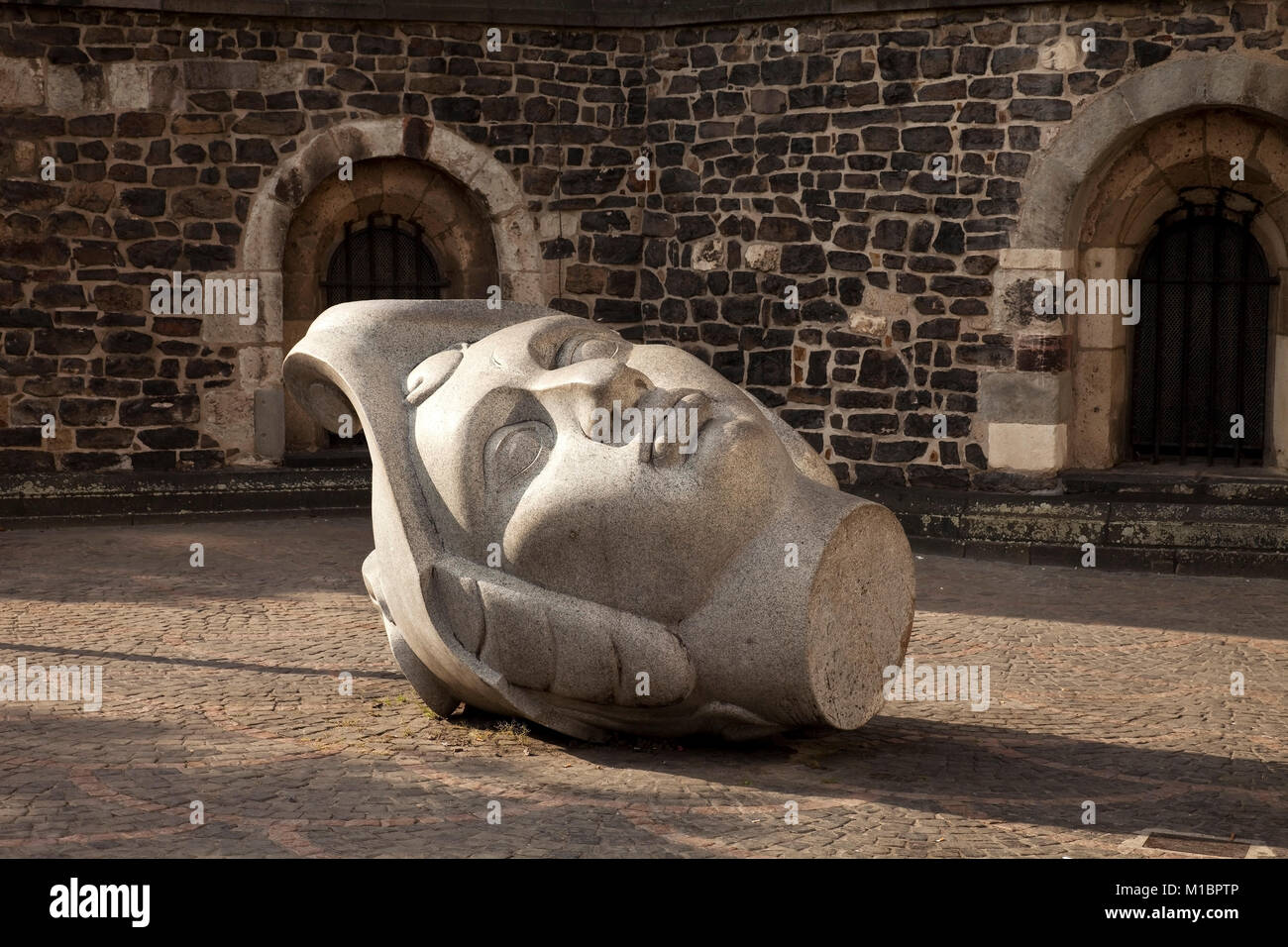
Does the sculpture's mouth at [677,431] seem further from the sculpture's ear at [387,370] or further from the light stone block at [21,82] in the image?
the light stone block at [21,82]

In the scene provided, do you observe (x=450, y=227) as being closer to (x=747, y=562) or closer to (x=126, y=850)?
(x=747, y=562)

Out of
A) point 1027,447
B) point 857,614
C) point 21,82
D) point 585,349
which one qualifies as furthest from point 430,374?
point 21,82

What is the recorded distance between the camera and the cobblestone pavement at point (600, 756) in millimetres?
5562

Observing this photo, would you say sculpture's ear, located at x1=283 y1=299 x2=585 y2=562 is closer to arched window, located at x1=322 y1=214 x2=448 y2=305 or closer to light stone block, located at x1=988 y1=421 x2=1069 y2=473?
light stone block, located at x1=988 y1=421 x2=1069 y2=473

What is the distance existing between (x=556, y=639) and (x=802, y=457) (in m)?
1.30

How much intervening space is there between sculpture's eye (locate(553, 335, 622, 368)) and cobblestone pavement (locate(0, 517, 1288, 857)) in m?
1.50

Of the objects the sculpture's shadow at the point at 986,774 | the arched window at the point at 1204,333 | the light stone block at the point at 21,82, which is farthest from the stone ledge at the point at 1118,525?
the light stone block at the point at 21,82

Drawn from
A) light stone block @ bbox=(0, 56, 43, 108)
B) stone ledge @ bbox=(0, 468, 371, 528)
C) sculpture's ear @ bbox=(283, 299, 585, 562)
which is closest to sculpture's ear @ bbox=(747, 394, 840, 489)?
sculpture's ear @ bbox=(283, 299, 585, 562)

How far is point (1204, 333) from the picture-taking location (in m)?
12.2

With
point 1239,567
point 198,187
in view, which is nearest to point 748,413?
point 1239,567

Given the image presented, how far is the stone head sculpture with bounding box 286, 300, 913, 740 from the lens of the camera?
6.13 m

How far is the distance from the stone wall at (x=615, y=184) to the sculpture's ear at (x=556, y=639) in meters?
6.39

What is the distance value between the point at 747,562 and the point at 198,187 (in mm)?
8028

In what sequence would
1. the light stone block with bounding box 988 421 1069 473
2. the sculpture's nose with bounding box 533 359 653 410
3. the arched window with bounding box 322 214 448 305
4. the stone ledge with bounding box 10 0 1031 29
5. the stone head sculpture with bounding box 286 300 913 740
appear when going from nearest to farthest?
the stone head sculpture with bounding box 286 300 913 740, the sculpture's nose with bounding box 533 359 653 410, the light stone block with bounding box 988 421 1069 473, the stone ledge with bounding box 10 0 1031 29, the arched window with bounding box 322 214 448 305
